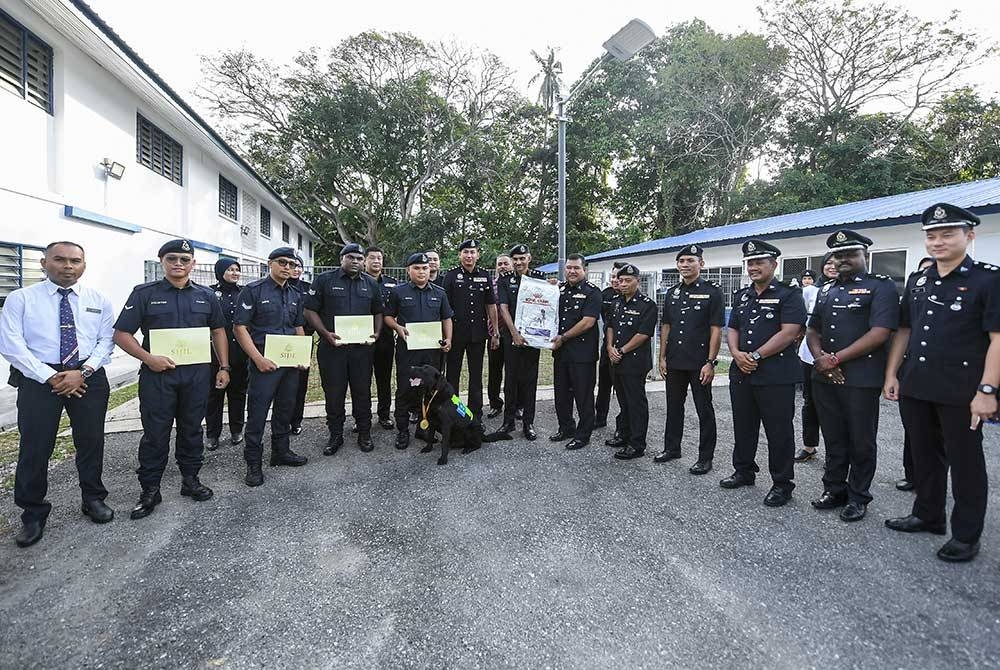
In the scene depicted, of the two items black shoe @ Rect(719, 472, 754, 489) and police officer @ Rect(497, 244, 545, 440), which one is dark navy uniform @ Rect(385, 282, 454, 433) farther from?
black shoe @ Rect(719, 472, 754, 489)

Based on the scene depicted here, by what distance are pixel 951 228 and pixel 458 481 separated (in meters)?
3.75

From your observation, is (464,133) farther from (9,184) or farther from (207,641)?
(207,641)

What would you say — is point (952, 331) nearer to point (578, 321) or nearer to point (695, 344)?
point (695, 344)

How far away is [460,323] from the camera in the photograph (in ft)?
18.5

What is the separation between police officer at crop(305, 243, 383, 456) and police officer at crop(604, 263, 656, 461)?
249cm

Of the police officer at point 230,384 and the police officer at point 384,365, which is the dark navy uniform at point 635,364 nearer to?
the police officer at point 384,365

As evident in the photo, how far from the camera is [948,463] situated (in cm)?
306

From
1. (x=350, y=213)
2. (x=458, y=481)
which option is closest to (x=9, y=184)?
(x=458, y=481)

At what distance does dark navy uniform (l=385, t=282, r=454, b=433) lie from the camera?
16.8 feet

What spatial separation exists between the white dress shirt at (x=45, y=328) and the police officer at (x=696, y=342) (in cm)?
438

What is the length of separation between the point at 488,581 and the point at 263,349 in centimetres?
274

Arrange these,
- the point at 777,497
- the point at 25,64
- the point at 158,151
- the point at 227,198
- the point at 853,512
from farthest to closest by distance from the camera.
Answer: the point at 227,198, the point at 158,151, the point at 25,64, the point at 777,497, the point at 853,512

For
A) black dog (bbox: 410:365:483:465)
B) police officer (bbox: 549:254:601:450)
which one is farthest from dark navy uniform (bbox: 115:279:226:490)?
police officer (bbox: 549:254:601:450)

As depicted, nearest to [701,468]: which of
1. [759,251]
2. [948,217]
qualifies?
[759,251]
